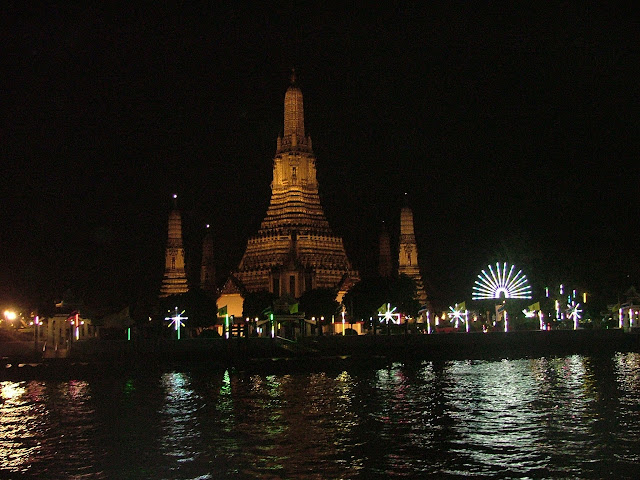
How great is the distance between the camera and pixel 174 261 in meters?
89.9

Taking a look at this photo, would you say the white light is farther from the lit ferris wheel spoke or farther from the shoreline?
the shoreline

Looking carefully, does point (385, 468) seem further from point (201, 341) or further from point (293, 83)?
point (293, 83)

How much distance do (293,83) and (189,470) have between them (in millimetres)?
65733

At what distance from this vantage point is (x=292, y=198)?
87.1 meters

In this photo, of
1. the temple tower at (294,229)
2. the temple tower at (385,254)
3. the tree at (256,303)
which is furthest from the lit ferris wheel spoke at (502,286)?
the temple tower at (385,254)

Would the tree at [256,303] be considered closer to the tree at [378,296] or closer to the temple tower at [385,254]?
the tree at [378,296]

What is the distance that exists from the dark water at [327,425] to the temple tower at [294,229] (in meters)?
34.0

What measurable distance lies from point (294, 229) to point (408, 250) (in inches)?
512

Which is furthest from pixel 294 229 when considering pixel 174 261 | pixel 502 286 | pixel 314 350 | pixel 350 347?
pixel 314 350

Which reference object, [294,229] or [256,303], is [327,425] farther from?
[294,229]

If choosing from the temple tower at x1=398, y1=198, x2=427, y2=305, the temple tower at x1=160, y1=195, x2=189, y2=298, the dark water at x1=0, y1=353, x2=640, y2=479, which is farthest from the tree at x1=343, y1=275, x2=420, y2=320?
the dark water at x1=0, y1=353, x2=640, y2=479

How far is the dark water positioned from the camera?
25.6 meters

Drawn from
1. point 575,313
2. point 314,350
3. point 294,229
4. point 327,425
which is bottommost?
point 327,425

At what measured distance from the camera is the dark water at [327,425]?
25.6 metres
